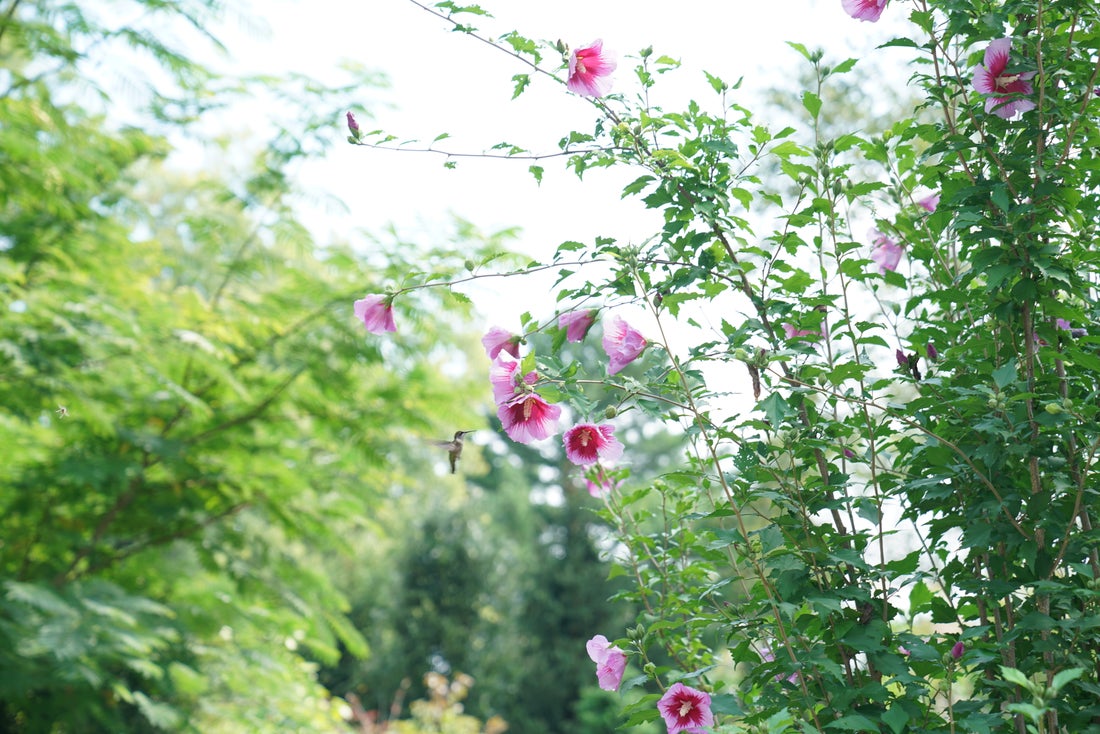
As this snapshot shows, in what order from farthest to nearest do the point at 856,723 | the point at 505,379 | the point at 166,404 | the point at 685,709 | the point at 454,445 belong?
the point at 166,404 < the point at 454,445 < the point at 685,709 < the point at 505,379 < the point at 856,723

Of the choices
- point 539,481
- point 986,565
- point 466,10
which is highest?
point 539,481

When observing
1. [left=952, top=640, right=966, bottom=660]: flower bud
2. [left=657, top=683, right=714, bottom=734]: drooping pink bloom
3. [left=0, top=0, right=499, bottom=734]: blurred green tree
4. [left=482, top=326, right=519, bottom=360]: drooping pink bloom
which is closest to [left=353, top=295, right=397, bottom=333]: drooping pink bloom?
[left=482, top=326, right=519, bottom=360]: drooping pink bloom

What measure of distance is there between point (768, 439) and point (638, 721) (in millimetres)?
500

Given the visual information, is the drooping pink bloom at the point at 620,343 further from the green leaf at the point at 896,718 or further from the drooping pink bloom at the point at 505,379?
the green leaf at the point at 896,718

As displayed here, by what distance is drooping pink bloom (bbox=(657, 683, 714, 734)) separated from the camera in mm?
1427

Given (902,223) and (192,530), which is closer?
(902,223)

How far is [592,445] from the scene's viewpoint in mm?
1438

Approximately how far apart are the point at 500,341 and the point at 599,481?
0.48 meters

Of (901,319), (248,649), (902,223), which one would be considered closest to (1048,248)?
(902,223)

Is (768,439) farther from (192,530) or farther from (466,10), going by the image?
(192,530)

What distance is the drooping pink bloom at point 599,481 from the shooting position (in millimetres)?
1836

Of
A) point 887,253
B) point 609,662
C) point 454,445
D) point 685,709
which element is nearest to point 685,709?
point 685,709

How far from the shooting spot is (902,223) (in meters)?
1.72

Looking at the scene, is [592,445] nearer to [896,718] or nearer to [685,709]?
[685,709]
